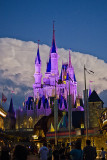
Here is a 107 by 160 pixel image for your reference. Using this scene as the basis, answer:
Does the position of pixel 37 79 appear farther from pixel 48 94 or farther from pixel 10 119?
pixel 10 119

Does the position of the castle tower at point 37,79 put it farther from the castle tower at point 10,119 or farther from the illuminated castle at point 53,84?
the castle tower at point 10,119

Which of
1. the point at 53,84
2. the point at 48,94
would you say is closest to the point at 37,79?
the point at 53,84

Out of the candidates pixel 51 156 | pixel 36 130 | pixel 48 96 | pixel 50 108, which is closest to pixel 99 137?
pixel 51 156

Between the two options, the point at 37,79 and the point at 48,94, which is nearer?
the point at 48,94

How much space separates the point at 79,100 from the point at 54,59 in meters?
17.8

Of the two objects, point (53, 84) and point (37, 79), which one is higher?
point (37, 79)

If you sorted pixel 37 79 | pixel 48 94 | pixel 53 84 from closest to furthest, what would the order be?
pixel 48 94 < pixel 53 84 < pixel 37 79

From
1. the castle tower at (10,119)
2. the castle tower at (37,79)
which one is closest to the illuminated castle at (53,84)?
the castle tower at (37,79)

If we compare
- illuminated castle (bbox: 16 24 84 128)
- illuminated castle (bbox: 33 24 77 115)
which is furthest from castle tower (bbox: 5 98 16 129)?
illuminated castle (bbox: 33 24 77 115)

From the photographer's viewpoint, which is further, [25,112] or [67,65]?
[67,65]

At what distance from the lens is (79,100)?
86.8 m

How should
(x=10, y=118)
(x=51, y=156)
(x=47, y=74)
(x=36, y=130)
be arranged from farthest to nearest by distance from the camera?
(x=47, y=74), (x=10, y=118), (x=36, y=130), (x=51, y=156)

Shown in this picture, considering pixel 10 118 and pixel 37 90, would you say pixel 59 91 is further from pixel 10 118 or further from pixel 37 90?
pixel 10 118

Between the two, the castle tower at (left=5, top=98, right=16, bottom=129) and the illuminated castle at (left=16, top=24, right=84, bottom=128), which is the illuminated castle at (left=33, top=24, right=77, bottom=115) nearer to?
the illuminated castle at (left=16, top=24, right=84, bottom=128)
